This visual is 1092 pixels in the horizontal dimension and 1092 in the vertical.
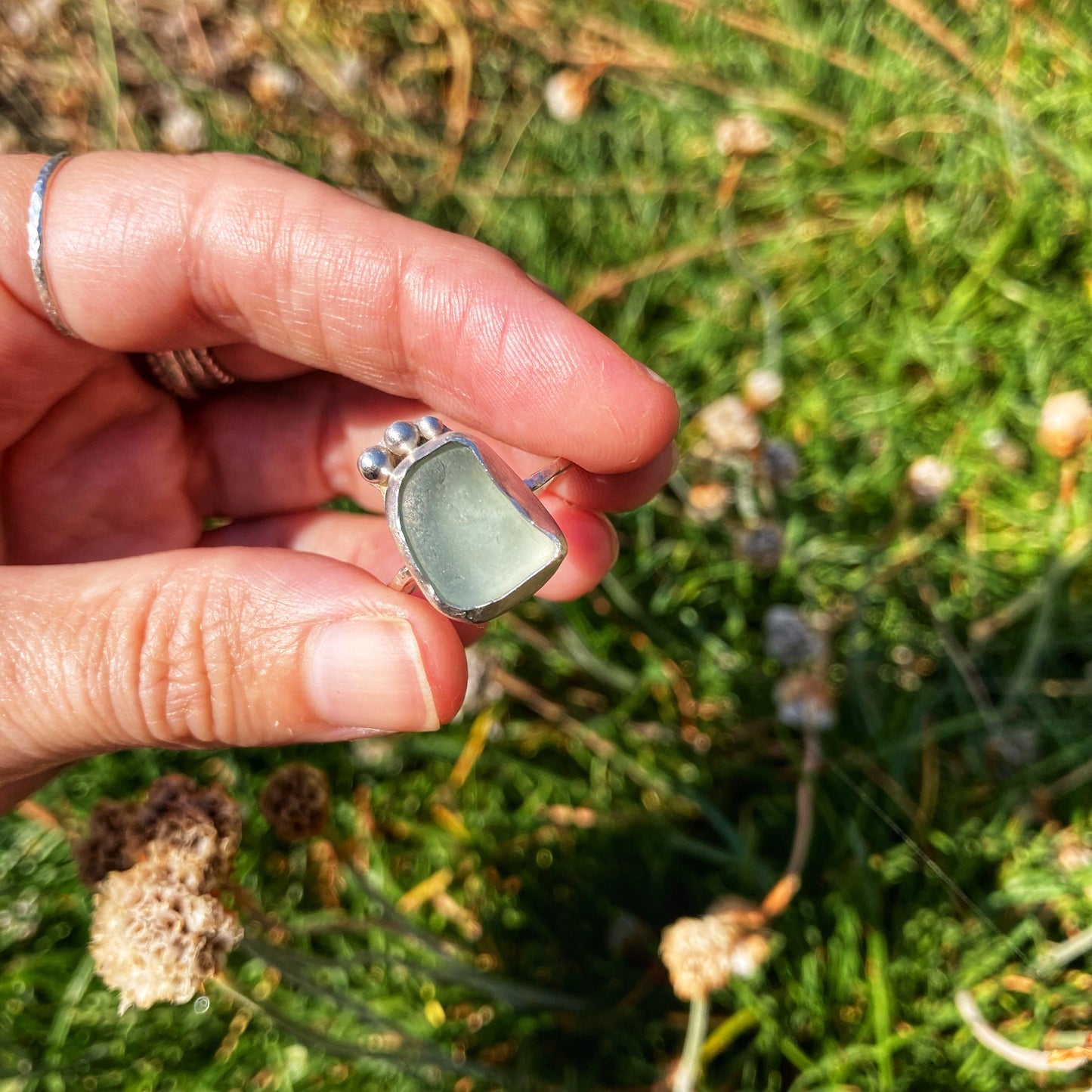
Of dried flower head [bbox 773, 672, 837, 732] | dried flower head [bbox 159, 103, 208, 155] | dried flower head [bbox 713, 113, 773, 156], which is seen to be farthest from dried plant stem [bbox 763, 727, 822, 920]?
dried flower head [bbox 159, 103, 208, 155]

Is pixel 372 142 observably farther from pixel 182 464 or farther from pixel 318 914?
pixel 318 914

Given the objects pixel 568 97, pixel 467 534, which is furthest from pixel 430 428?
pixel 568 97

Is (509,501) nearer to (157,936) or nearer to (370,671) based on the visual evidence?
(370,671)

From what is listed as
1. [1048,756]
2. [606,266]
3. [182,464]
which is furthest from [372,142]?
[1048,756]

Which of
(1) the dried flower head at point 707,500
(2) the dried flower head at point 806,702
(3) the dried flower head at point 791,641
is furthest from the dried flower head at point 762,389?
(2) the dried flower head at point 806,702

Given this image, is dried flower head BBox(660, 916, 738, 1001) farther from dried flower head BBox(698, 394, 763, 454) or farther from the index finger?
dried flower head BBox(698, 394, 763, 454)
